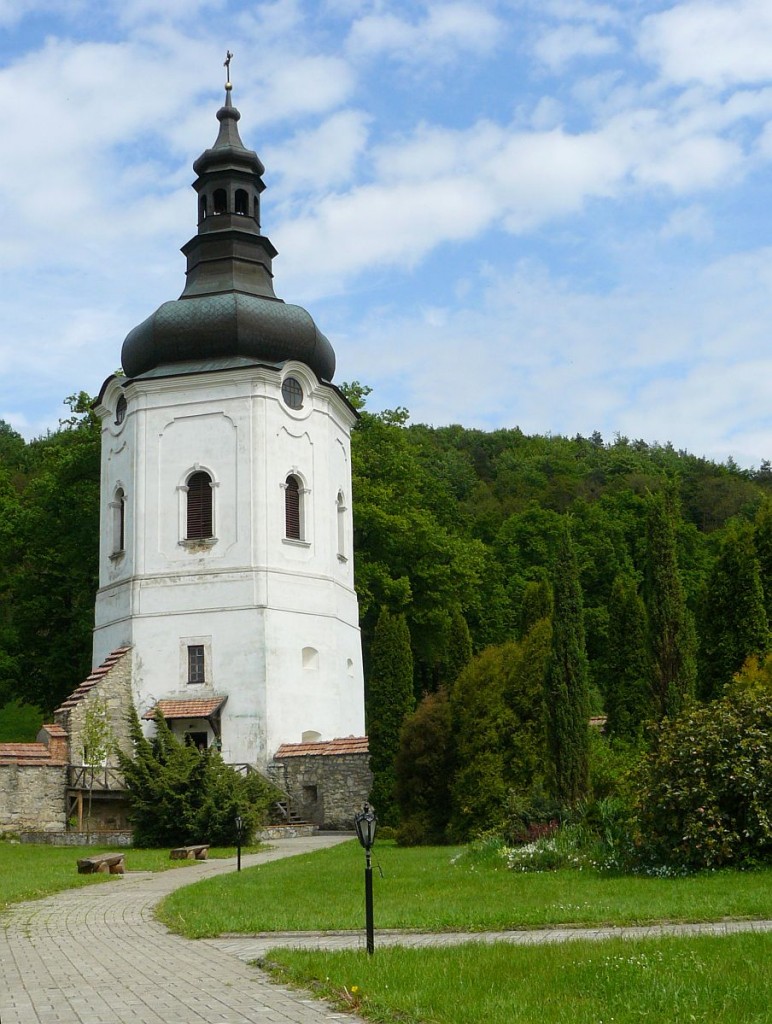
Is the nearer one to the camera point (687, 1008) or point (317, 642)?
point (687, 1008)

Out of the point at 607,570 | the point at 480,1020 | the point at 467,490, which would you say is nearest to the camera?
the point at 480,1020

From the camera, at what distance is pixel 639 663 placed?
34.2 meters

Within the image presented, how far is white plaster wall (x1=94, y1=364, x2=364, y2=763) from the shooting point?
3294 centimetres

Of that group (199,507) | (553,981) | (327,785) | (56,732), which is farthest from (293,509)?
(553,981)

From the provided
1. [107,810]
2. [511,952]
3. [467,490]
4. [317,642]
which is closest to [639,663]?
[317,642]

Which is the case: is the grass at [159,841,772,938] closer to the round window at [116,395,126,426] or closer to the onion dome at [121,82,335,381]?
the onion dome at [121,82,335,381]

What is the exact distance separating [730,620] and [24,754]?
52.7ft

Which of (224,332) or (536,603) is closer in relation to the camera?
(536,603)

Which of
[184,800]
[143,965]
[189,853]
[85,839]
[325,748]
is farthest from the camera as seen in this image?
[325,748]

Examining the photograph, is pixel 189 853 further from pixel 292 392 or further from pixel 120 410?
pixel 120 410

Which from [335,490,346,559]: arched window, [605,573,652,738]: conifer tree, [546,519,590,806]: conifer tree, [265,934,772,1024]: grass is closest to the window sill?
[335,490,346,559]: arched window

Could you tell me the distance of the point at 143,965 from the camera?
1020 centimetres

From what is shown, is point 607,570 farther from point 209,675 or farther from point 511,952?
point 511,952

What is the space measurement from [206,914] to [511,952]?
4847mm
